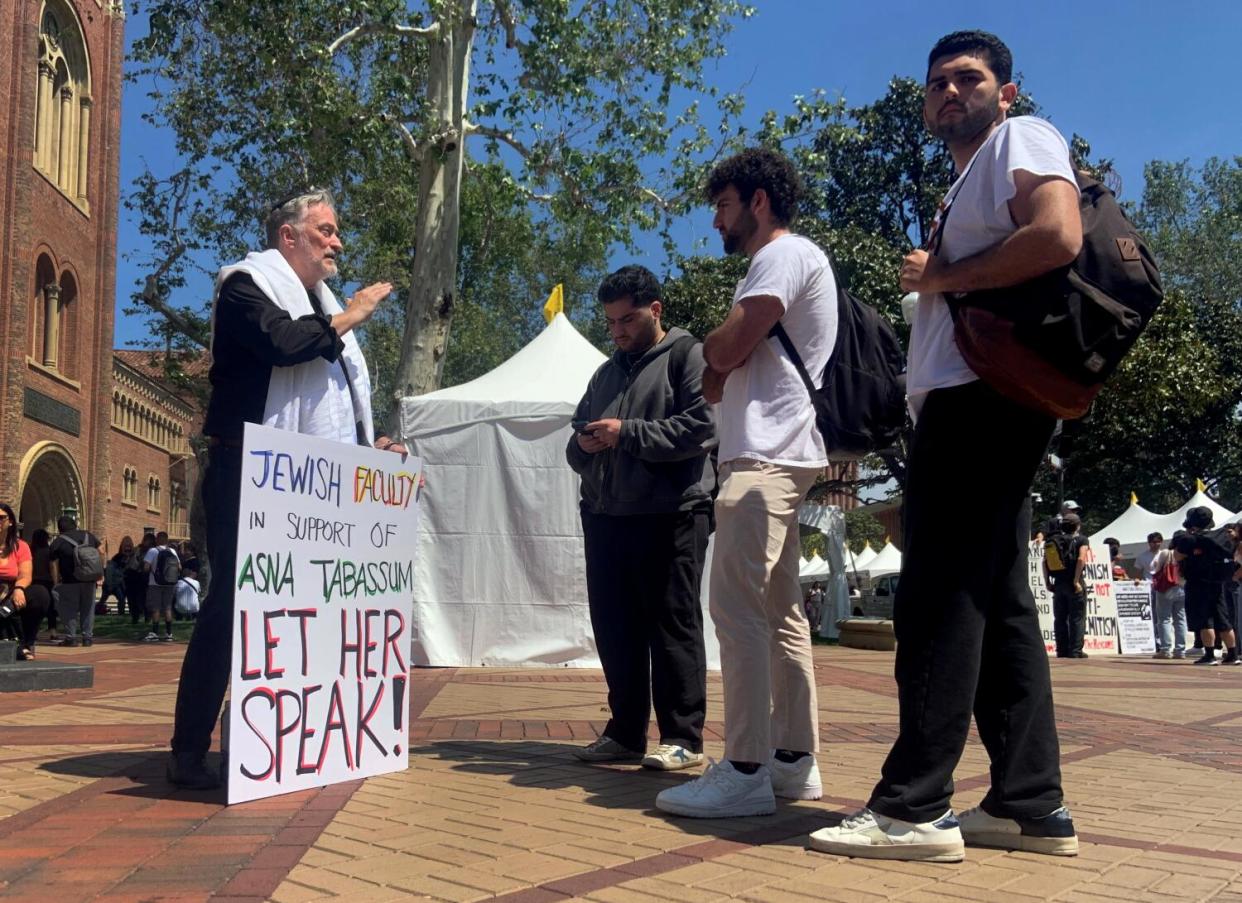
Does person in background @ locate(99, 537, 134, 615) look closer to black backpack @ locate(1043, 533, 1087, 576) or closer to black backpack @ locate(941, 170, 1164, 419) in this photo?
black backpack @ locate(1043, 533, 1087, 576)

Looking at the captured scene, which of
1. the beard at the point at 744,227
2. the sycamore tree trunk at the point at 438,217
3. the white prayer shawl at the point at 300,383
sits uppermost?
the sycamore tree trunk at the point at 438,217

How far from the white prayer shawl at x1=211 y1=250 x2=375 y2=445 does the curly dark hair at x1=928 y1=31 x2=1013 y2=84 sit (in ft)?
7.02

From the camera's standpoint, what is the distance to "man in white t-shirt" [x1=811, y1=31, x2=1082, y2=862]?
292 centimetres

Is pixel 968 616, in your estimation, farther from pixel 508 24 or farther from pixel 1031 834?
pixel 508 24

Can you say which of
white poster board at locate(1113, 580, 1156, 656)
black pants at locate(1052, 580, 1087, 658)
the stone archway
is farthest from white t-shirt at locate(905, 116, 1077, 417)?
the stone archway

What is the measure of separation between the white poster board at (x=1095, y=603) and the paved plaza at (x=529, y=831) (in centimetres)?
1213

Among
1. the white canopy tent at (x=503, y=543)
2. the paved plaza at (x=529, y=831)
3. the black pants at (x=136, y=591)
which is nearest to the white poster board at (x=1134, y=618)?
the white canopy tent at (x=503, y=543)

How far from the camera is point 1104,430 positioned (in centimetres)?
2947

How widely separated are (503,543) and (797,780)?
22.6ft

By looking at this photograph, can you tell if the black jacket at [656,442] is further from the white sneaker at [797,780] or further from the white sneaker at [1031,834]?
the white sneaker at [1031,834]

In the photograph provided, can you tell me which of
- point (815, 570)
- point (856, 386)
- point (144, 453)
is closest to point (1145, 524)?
point (815, 570)

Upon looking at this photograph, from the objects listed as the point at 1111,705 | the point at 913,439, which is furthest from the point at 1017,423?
the point at 1111,705

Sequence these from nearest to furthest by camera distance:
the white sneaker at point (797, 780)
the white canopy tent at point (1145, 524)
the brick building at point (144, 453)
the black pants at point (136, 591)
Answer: the white sneaker at point (797, 780), the white canopy tent at point (1145, 524), the black pants at point (136, 591), the brick building at point (144, 453)

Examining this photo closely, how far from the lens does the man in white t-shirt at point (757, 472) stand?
3525 mm
